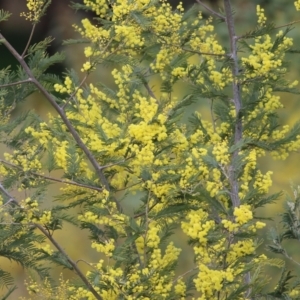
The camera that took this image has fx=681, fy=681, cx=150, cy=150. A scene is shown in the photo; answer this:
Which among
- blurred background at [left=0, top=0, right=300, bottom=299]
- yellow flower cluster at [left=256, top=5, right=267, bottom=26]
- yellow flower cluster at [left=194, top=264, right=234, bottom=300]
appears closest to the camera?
yellow flower cluster at [left=194, top=264, right=234, bottom=300]

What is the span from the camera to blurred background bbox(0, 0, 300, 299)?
4.32 metres

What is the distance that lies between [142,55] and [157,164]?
856 millimetres

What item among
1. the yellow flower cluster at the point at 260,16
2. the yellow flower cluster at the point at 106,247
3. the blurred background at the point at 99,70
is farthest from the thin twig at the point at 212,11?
the yellow flower cluster at the point at 106,247

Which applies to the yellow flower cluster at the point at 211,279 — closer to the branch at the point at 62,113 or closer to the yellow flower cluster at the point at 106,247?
the yellow flower cluster at the point at 106,247

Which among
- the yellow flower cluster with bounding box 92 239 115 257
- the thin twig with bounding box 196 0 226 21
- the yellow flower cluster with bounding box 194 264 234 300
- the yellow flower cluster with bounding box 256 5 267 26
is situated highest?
the thin twig with bounding box 196 0 226 21

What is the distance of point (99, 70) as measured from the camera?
19.7 feet

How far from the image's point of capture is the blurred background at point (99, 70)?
4324mm

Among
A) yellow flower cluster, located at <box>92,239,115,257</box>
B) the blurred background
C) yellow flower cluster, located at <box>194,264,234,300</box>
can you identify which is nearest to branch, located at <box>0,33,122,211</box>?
yellow flower cluster, located at <box>92,239,115,257</box>

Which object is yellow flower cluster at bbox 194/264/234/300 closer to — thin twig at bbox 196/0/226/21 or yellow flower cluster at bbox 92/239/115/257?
yellow flower cluster at bbox 92/239/115/257

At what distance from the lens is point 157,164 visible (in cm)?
213

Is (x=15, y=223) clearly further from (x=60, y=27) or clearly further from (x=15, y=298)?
(x=60, y=27)

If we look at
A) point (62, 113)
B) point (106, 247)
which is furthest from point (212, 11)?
point (106, 247)

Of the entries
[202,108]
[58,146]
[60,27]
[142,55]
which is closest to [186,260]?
[202,108]

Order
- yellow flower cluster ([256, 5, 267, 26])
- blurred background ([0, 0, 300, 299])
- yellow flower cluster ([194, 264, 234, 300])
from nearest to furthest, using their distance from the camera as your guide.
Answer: yellow flower cluster ([194, 264, 234, 300]), yellow flower cluster ([256, 5, 267, 26]), blurred background ([0, 0, 300, 299])
